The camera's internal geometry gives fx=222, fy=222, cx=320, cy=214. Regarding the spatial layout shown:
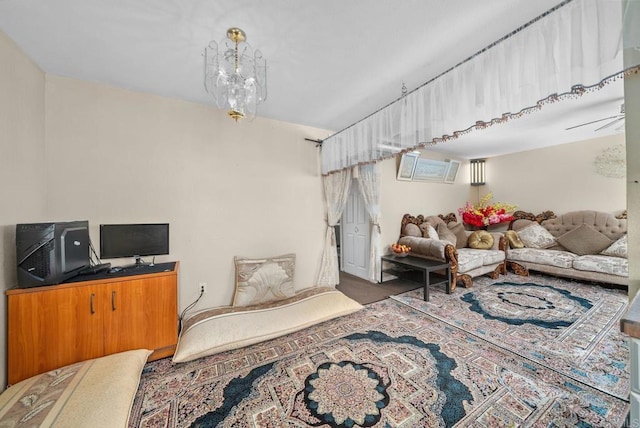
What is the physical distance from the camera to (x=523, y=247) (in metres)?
4.40

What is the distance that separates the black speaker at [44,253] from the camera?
1.65 m

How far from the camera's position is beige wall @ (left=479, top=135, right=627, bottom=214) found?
404 cm

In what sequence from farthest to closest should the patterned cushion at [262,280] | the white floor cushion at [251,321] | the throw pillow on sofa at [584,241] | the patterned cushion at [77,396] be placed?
1. the throw pillow on sofa at [584,241]
2. the patterned cushion at [262,280]
3. the white floor cushion at [251,321]
4. the patterned cushion at [77,396]

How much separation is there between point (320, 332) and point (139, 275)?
178 cm

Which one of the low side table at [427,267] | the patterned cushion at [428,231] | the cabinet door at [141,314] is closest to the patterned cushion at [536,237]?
the patterned cushion at [428,231]

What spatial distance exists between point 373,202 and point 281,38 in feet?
8.84

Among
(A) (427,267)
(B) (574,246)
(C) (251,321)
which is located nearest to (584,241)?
(B) (574,246)

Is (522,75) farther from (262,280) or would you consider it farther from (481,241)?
(481,241)

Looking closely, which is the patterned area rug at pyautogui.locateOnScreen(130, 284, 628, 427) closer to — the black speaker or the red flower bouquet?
the black speaker

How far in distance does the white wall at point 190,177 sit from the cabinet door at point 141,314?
1.96ft

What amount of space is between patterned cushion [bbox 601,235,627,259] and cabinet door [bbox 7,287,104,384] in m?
6.81

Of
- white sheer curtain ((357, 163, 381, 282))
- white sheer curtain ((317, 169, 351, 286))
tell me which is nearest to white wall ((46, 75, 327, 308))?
white sheer curtain ((317, 169, 351, 286))

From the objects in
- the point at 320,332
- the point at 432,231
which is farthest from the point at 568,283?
the point at 320,332

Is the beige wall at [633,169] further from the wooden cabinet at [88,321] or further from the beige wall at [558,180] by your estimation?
the beige wall at [558,180]
